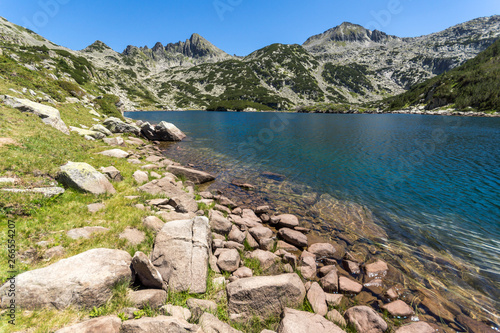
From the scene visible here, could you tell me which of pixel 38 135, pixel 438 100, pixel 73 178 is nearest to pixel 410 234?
pixel 73 178

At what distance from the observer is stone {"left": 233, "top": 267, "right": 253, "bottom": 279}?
8396mm

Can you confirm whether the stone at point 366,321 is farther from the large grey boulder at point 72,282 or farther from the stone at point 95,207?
the stone at point 95,207

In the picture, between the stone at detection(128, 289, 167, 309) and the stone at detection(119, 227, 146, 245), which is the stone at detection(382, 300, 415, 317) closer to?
the stone at detection(128, 289, 167, 309)

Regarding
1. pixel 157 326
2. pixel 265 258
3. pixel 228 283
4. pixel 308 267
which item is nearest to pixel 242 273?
pixel 228 283

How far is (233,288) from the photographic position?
7035 mm

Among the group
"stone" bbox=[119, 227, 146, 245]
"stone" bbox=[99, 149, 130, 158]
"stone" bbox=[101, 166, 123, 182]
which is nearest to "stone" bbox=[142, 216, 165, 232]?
"stone" bbox=[119, 227, 146, 245]

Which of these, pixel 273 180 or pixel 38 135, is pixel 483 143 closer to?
pixel 273 180

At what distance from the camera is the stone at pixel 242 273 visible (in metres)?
8.40

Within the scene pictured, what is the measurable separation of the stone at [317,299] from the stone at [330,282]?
84 cm

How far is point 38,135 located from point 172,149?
21.0m

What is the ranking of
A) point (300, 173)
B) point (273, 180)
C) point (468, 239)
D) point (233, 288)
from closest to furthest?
point (233, 288) → point (468, 239) → point (273, 180) → point (300, 173)

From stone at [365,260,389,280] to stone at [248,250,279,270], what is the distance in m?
4.59

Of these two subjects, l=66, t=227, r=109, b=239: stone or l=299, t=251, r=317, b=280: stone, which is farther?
l=299, t=251, r=317, b=280: stone

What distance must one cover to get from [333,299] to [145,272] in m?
7.24
